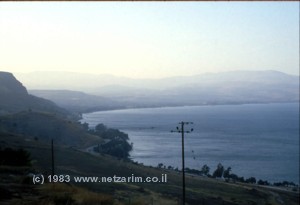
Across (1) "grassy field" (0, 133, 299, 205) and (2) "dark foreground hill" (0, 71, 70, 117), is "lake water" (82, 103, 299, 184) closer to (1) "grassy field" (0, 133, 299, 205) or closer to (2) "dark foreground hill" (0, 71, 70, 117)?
(1) "grassy field" (0, 133, 299, 205)

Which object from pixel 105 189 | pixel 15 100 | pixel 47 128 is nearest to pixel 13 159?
pixel 105 189

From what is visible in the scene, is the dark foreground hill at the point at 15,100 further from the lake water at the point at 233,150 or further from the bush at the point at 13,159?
the bush at the point at 13,159

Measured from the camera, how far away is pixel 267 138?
86875 millimetres

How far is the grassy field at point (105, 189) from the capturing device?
10594 millimetres

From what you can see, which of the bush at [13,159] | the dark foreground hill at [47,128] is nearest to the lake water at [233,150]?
the dark foreground hill at [47,128]

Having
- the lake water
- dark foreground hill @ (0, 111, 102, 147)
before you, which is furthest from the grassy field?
dark foreground hill @ (0, 111, 102, 147)

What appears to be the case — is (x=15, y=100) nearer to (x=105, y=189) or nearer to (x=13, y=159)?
(x=13, y=159)

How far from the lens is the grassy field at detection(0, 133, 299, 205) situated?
34.8 feet

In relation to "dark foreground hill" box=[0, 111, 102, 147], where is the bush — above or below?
below

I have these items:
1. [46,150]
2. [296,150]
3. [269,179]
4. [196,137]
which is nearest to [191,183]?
[46,150]

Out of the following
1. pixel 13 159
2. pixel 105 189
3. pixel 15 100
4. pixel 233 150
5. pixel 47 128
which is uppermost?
pixel 15 100

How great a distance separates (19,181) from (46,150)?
2791cm

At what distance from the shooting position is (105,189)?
21266mm

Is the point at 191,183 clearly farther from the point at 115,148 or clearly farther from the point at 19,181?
the point at 115,148
